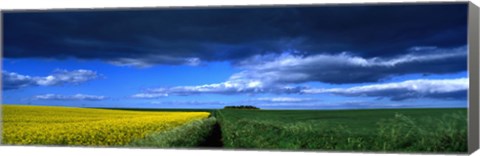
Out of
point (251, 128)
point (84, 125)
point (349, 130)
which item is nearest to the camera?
point (349, 130)

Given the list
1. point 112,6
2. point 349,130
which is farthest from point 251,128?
point 112,6

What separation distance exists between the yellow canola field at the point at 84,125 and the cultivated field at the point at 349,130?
785 mm

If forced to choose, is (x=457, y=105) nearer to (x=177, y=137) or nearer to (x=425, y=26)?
(x=425, y=26)

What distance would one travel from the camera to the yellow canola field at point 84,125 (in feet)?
52.0

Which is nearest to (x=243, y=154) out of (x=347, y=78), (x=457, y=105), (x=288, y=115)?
(x=288, y=115)

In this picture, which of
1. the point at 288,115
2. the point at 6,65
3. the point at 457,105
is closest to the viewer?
the point at 457,105

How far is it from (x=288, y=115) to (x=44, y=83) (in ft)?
12.4

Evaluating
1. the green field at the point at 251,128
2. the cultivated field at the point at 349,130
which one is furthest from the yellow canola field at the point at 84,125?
the cultivated field at the point at 349,130

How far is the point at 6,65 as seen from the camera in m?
15.8

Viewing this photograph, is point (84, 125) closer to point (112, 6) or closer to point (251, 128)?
point (112, 6)

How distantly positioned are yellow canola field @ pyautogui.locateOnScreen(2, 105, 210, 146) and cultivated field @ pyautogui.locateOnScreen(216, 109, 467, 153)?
785mm

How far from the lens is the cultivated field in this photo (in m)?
14.0

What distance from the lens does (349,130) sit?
14.7 m

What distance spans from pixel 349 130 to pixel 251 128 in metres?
1.53
